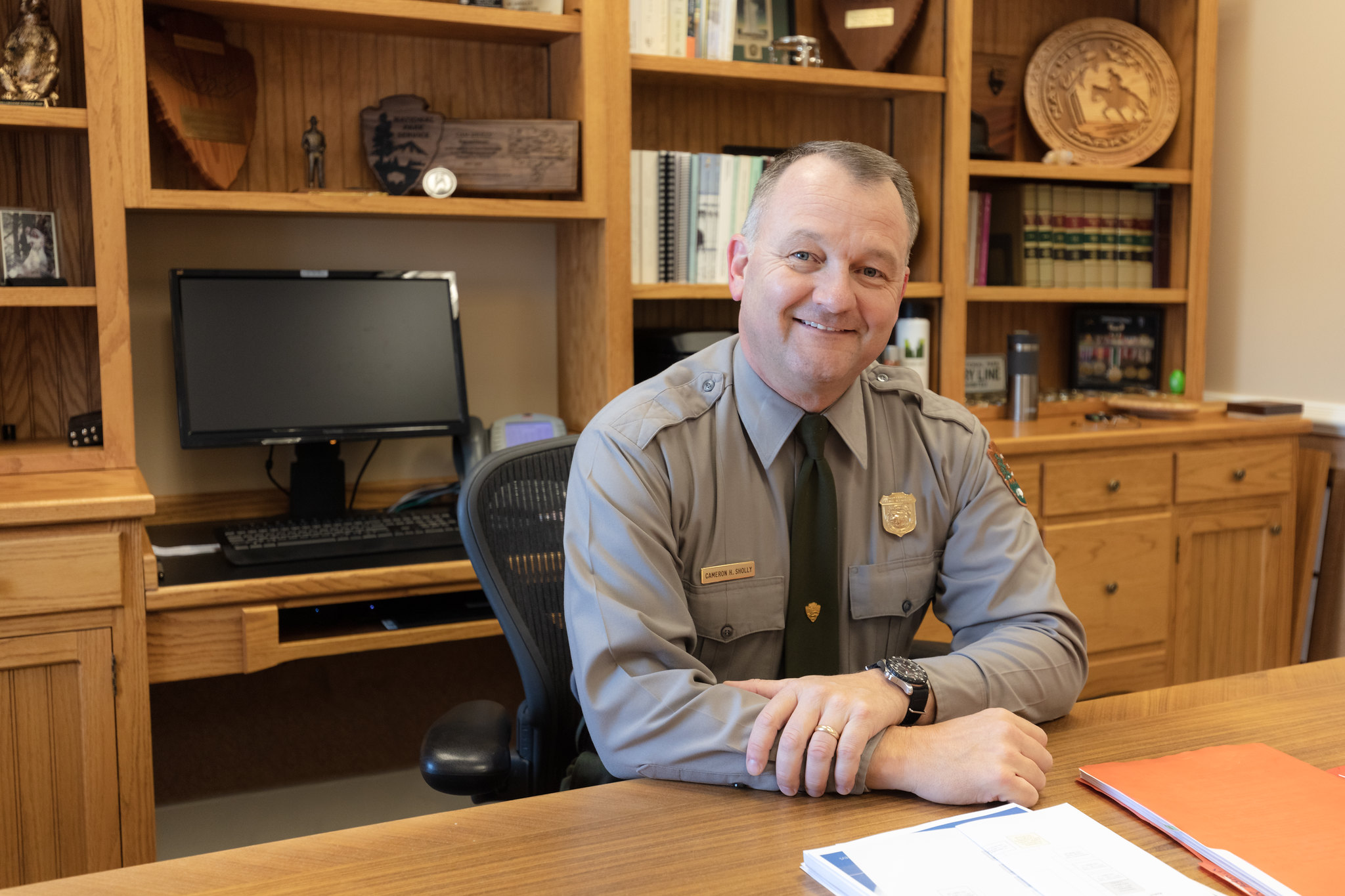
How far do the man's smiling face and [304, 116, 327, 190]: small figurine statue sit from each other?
132cm

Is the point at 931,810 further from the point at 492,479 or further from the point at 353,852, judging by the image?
the point at 492,479

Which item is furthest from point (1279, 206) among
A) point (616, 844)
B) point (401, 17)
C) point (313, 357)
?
point (616, 844)

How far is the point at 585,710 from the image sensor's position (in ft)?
3.72

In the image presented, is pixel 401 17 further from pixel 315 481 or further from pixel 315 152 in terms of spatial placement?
Answer: pixel 315 481

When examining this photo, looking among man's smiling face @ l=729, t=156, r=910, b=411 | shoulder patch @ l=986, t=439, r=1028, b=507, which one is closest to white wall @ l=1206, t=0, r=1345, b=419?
shoulder patch @ l=986, t=439, r=1028, b=507

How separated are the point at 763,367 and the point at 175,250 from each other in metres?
1.59

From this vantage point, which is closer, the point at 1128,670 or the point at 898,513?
the point at 898,513

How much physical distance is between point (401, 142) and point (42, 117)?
2.19 ft

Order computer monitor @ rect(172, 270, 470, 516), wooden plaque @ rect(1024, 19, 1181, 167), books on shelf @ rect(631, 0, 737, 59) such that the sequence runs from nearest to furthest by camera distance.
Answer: computer monitor @ rect(172, 270, 470, 516), books on shelf @ rect(631, 0, 737, 59), wooden plaque @ rect(1024, 19, 1181, 167)

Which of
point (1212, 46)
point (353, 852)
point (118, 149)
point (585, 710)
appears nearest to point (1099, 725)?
point (585, 710)

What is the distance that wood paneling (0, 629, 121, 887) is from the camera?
178 cm

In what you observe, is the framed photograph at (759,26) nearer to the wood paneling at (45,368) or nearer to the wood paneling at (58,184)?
the wood paneling at (58,184)

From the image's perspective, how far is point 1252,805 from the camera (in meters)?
0.93

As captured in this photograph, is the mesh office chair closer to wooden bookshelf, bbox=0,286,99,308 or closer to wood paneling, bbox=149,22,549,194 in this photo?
wooden bookshelf, bbox=0,286,99,308
